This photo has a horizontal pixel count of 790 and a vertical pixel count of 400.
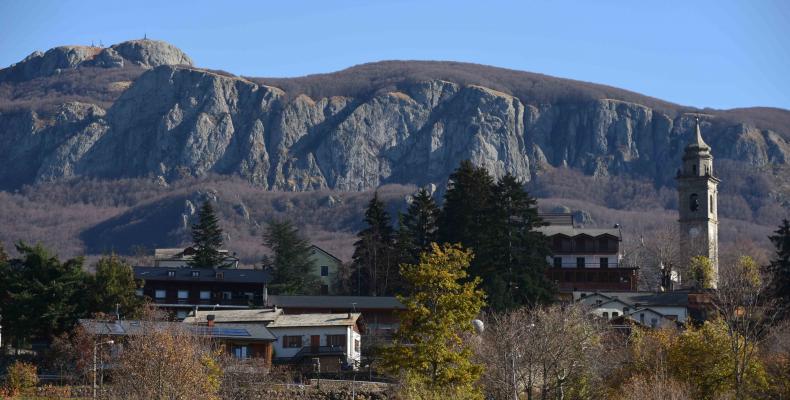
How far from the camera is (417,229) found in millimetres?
101250

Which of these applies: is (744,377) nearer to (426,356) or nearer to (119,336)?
(426,356)

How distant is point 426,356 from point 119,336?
20.2 metres

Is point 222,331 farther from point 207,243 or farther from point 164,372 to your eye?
point 207,243

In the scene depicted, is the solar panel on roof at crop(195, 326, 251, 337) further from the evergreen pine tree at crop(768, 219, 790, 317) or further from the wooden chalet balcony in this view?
the wooden chalet balcony

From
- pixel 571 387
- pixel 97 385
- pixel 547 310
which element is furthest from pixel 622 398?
pixel 97 385

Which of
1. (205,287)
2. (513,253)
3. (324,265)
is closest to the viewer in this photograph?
(513,253)

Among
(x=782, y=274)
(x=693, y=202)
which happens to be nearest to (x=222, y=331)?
(x=782, y=274)

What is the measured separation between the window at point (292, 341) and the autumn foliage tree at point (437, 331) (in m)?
22.3

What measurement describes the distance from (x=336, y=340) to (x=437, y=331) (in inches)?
929

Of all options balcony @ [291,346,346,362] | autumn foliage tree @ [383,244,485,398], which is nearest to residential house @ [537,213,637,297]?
balcony @ [291,346,346,362]

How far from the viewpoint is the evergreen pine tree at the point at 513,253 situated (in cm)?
8656

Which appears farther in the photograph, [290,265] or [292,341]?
[290,265]

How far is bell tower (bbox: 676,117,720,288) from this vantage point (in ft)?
440

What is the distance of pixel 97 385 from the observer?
69062 mm
